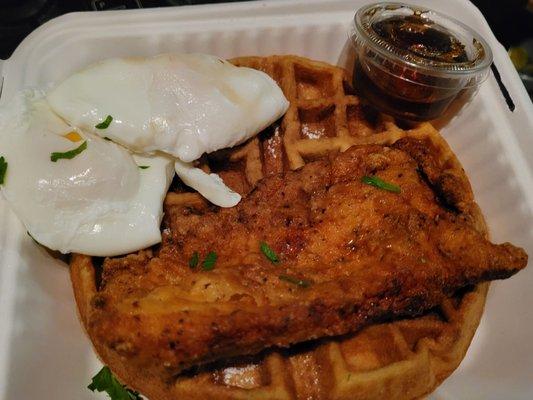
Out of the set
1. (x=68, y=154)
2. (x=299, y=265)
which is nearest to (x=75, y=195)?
(x=68, y=154)

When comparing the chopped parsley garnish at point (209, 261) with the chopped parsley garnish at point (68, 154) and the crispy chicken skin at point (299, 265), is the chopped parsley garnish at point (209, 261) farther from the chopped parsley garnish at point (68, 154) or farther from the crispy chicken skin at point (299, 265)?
→ the chopped parsley garnish at point (68, 154)

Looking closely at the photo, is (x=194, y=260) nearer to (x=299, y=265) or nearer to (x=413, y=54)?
(x=299, y=265)

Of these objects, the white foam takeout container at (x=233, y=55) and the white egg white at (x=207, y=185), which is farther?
the white egg white at (x=207, y=185)

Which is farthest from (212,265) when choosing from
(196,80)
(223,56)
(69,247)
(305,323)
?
(223,56)

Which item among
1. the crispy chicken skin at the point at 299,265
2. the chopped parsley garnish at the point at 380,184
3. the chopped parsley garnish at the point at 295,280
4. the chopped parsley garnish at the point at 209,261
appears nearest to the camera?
the crispy chicken skin at the point at 299,265

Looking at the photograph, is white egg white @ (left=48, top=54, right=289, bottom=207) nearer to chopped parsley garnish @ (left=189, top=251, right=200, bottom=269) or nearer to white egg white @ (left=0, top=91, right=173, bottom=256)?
white egg white @ (left=0, top=91, right=173, bottom=256)

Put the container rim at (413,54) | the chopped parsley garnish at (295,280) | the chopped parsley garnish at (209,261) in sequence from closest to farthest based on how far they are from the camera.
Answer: the chopped parsley garnish at (295,280) < the chopped parsley garnish at (209,261) < the container rim at (413,54)

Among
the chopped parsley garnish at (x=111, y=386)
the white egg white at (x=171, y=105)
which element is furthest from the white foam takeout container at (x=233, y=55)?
the white egg white at (x=171, y=105)
